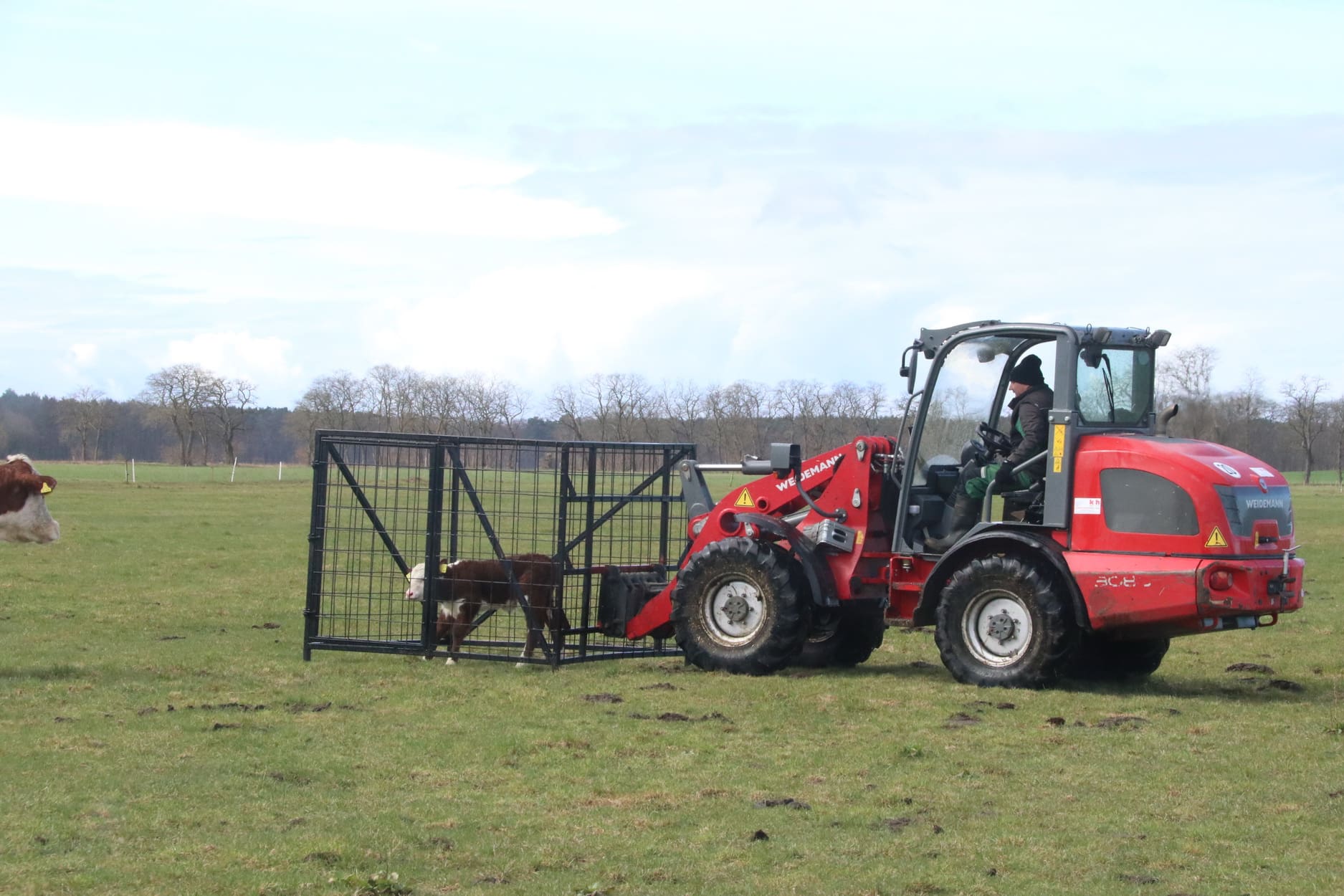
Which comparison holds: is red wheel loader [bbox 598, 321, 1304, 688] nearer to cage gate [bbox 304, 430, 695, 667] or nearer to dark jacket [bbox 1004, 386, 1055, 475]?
dark jacket [bbox 1004, 386, 1055, 475]

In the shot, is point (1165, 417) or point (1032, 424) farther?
point (1165, 417)

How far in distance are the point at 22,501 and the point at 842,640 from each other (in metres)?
6.82

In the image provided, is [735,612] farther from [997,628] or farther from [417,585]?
[417,585]

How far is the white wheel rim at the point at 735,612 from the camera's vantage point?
1126 centimetres

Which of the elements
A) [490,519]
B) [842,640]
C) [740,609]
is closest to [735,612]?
[740,609]

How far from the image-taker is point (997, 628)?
411 inches

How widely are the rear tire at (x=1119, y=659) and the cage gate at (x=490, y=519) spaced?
3.46 metres

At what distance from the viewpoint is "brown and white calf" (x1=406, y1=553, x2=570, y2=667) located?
455 inches

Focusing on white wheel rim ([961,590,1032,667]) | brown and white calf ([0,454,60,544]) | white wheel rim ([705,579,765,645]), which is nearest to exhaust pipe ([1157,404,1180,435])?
white wheel rim ([961,590,1032,667])

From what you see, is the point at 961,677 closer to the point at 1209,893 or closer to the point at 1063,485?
the point at 1063,485

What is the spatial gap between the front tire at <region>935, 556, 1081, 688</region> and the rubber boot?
512 mm

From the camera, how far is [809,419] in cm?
6862

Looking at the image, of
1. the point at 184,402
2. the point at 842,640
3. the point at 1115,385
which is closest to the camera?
the point at 1115,385

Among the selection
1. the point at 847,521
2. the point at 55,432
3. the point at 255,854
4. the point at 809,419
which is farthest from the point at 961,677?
the point at 55,432
